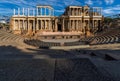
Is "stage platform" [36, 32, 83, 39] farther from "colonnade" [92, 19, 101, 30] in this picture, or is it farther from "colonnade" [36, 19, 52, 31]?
"colonnade" [92, 19, 101, 30]

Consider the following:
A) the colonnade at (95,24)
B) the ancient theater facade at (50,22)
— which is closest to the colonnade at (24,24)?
the ancient theater facade at (50,22)

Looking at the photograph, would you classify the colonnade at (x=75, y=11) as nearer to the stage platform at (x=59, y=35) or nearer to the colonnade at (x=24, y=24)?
the stage platform at (x=59, y=35)

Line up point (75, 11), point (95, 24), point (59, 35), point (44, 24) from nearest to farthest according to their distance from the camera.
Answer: point (59, 35), point (44, 24), point (95, 24), point (75, 11)

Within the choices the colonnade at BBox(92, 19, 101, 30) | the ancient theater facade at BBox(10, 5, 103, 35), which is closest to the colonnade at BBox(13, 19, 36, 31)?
the ancient theater facade at BBox(10, 5, 103, 35)

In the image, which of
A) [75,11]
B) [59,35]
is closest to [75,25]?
[75,11]

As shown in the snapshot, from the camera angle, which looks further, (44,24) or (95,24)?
(95,24)

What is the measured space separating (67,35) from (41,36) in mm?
9374

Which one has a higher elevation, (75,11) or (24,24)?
(75,11)

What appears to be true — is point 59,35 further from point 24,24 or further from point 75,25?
point 24,24

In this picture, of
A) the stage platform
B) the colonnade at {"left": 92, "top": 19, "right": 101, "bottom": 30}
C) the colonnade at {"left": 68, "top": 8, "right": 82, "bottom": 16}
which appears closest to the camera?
the stage platform

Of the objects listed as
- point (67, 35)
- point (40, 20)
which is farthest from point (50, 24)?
point (67, 35)

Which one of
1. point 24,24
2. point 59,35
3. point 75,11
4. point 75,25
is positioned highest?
point 75,11

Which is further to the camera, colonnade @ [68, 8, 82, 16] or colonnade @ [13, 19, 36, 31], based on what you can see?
colonnade @ [68, 8, 82, 16]

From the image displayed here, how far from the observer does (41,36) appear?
71688 mm
